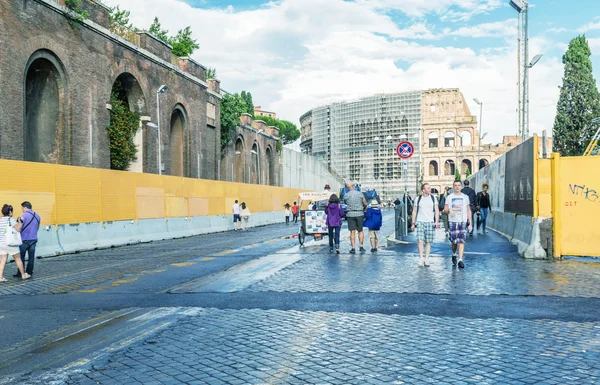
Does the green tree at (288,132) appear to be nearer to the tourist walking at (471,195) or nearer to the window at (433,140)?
the window at (433,140)

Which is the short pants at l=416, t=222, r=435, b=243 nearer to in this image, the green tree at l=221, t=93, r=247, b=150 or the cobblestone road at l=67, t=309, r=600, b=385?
the cobblestone road at l=67, t=309, r=600, b=385

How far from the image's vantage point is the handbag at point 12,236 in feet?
40.0

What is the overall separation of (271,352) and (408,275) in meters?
5.94

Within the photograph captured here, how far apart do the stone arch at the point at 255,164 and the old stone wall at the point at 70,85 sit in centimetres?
1988

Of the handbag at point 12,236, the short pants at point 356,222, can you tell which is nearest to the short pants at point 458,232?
the short pants at point 356,222

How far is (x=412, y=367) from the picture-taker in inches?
207

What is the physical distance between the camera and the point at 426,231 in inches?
501

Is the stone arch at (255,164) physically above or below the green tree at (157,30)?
below

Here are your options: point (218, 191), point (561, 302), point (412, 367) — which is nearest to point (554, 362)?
point (412, 367)

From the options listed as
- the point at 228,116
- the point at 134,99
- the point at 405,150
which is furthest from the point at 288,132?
the point at 405,150

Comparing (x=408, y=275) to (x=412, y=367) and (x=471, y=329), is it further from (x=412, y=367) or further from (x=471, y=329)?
(x=412, y=367)

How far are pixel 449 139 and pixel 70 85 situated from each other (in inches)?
3500

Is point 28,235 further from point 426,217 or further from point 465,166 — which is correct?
point 465,166

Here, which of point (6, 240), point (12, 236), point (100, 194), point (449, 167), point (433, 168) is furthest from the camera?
point (433, 168)
